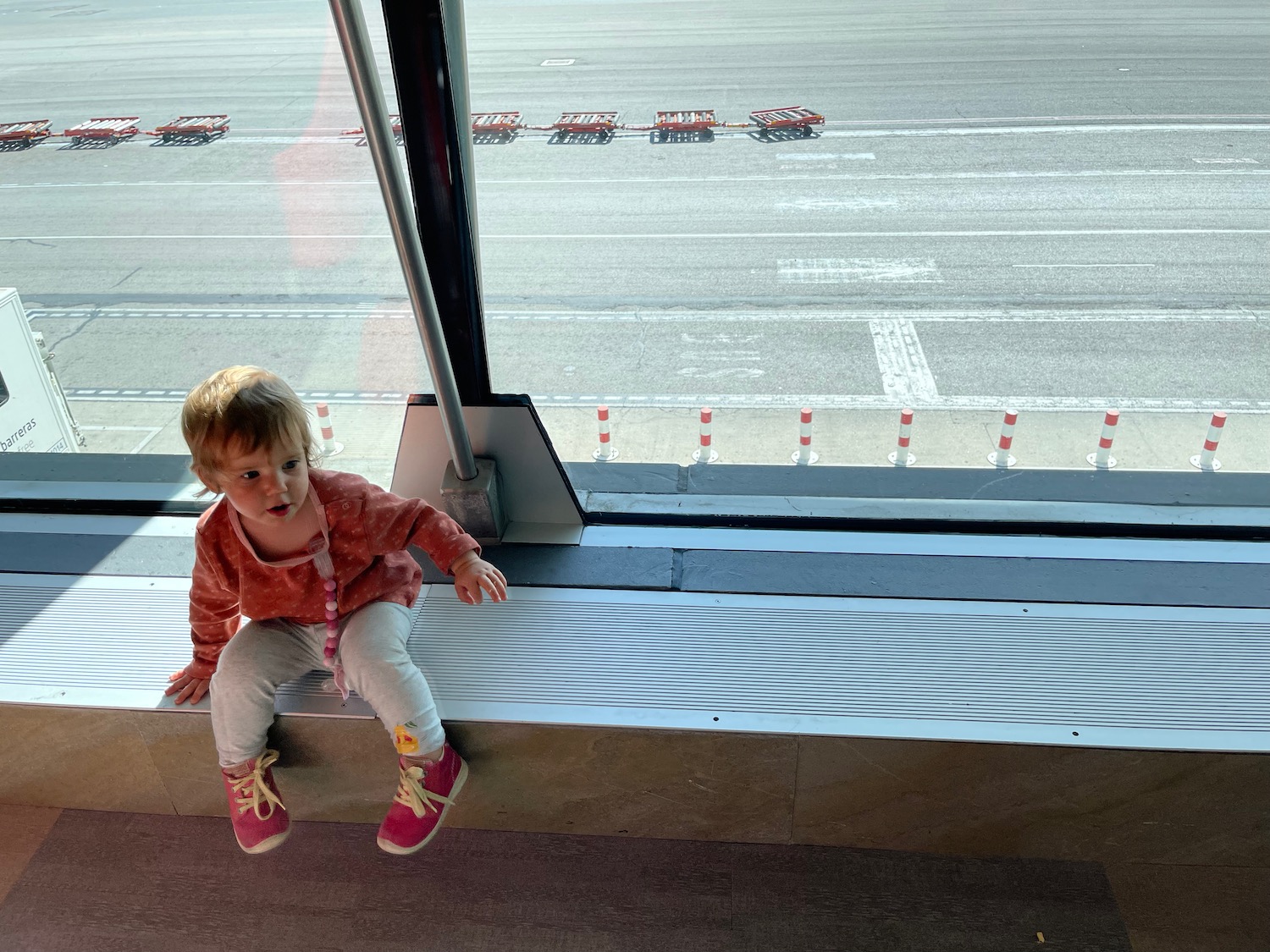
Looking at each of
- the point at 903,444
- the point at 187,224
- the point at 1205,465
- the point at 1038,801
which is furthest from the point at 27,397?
the point at 1205,465

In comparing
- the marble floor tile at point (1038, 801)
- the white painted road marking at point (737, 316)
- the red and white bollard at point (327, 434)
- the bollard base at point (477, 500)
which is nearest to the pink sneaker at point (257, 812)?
the bollard base at point (477, 500)

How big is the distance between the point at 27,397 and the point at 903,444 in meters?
3.40

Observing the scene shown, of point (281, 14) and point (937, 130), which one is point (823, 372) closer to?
point (937, 130)

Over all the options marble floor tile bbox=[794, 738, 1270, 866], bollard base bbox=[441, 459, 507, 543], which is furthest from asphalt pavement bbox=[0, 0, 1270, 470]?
marble floor tile bbox=[794, 738, 1270, 866]

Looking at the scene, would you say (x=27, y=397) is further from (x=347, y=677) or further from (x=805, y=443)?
(x=805, y=443)

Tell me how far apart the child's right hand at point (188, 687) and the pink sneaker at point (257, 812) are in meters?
0.22

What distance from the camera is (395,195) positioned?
1.57 meters

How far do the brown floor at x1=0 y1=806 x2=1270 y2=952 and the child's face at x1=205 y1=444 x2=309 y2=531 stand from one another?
82 centimetres

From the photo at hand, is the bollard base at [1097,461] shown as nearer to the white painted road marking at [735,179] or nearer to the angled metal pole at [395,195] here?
the white painted road marking at [735,179]

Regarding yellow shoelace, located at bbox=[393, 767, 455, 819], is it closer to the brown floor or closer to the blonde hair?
the brown floor

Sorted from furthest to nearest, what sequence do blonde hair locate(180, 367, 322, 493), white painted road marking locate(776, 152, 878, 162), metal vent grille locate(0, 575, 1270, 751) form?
white painted road marking locate(776, 152, 878, 162) < metal vent grille locate(0, 575, 1270, 751) < blonde hair locate(180, 367, 322, 493)

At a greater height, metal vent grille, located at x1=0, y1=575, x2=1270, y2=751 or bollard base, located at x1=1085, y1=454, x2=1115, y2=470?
metal vent grille, located at x1=0, y1=575, x2=1270, y2=751

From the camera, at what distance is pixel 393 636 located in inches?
64.7

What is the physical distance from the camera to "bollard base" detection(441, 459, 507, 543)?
2172mm
